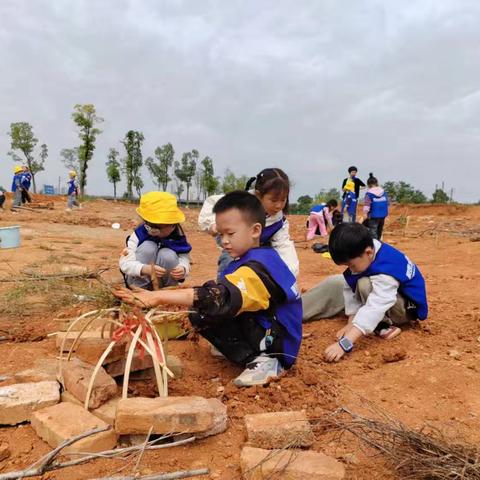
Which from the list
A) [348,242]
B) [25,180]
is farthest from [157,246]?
[25,180]

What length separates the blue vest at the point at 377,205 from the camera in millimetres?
9530

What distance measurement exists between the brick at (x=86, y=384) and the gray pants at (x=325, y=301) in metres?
1.92

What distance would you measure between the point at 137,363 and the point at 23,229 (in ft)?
29.5

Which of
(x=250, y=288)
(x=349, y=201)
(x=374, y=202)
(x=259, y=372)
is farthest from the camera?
(x=349, y=201)

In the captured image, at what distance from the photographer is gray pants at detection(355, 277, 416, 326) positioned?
3.07 m

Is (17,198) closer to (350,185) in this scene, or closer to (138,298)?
(350,185)

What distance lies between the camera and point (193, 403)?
1.74 meters

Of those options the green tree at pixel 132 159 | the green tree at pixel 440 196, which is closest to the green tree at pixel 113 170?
the green tree at pixel 132 159

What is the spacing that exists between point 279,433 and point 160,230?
2069 mm

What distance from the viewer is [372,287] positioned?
119 inches

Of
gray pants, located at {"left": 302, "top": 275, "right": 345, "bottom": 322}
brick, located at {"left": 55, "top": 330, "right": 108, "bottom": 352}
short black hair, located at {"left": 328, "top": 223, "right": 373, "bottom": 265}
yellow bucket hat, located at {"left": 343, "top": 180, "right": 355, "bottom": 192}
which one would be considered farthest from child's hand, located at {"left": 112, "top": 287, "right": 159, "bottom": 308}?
yellow bucket hat, located at {"left": 343, "top": 180, "right": 355, "bottom": 192}

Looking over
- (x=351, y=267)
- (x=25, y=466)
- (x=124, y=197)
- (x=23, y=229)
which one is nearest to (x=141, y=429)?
(x=25, y=466)

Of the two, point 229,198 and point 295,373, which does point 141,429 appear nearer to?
point 295,373

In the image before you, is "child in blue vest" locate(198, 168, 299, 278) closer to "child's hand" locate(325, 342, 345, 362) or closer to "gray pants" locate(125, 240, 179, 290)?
"gray pants" locate(125, 240, 179, 290)
